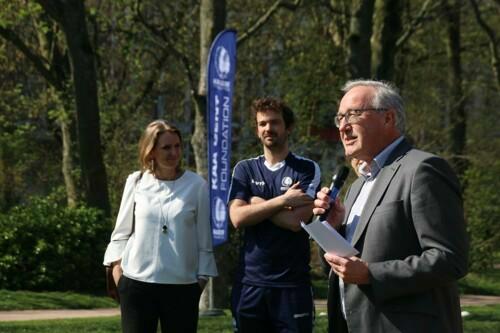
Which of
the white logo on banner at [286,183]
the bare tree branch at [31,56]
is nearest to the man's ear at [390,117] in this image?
the white logo on banner at [286,183]

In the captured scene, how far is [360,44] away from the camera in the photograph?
2002 cm

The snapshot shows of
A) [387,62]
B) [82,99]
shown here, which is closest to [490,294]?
[387,62]

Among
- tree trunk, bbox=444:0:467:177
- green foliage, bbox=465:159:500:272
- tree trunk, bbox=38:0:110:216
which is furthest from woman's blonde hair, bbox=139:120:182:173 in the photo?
tree trunk, bbox=444:0:467:177

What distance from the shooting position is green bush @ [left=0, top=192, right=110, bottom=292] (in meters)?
19.6

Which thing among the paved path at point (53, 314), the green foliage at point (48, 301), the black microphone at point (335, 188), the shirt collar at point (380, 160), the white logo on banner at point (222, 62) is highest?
the white logo on banner at point (222, 62)

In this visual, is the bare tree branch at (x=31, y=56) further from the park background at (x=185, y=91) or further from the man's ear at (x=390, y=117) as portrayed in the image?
the man's ear at (x=390, y=117)

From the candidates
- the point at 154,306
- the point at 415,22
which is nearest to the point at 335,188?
the point at 154,306

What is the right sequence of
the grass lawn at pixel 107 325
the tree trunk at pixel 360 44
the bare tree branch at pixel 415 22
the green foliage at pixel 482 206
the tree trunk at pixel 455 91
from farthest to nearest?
the tree trunk at pixel 455 91
the green foliage at pixel 482 206
the bare tree branch at pixel 415 22
the tree trunk at pixel 360 44
the grass lawn at pixel 107 325

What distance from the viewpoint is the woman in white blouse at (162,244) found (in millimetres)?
7070

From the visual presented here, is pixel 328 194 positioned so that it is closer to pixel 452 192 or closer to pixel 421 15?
pixel 452 192

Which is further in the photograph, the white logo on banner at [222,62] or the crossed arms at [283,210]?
the white logo on banner at [222,62]

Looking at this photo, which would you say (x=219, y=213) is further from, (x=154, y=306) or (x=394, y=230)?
(x=394, y=230)

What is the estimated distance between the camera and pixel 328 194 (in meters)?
4.80

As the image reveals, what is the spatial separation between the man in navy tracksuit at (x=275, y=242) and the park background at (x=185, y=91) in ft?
24.1
